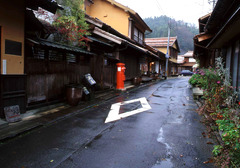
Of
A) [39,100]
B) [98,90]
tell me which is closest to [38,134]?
[39,100]

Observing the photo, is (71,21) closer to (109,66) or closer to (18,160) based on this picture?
(109,66)

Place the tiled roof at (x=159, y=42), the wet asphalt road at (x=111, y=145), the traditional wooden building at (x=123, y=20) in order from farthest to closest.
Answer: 1. the tiled roof at (x=159, y=42)
2. the traditional wooden building at (x=123, y=20)
3. the wet asphalt road at (x=111, y=145)

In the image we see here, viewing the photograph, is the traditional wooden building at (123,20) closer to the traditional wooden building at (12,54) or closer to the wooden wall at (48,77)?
the wooden wall at (48,77)

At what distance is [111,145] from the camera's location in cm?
443

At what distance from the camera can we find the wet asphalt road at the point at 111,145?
3.59m

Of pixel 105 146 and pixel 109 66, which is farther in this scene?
pixel 109 66

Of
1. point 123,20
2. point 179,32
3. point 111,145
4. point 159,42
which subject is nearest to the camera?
point 111,145

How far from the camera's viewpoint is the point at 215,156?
3838 millimetres

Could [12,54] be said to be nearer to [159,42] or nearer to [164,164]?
[164,164]

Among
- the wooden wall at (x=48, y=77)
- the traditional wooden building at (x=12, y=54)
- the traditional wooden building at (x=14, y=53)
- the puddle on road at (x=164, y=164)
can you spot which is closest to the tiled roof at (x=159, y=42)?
the wooden wall at (x=48, y=77)

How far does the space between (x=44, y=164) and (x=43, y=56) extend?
5500 mm

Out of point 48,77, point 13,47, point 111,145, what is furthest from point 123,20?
point 111,145

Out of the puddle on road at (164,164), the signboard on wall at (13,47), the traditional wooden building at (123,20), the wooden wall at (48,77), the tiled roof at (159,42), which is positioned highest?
the tiled roof at (159,42)

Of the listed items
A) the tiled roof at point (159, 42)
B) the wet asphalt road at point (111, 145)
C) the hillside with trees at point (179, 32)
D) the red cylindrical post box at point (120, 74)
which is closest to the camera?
the wet asphalt road at point (111, 145)
